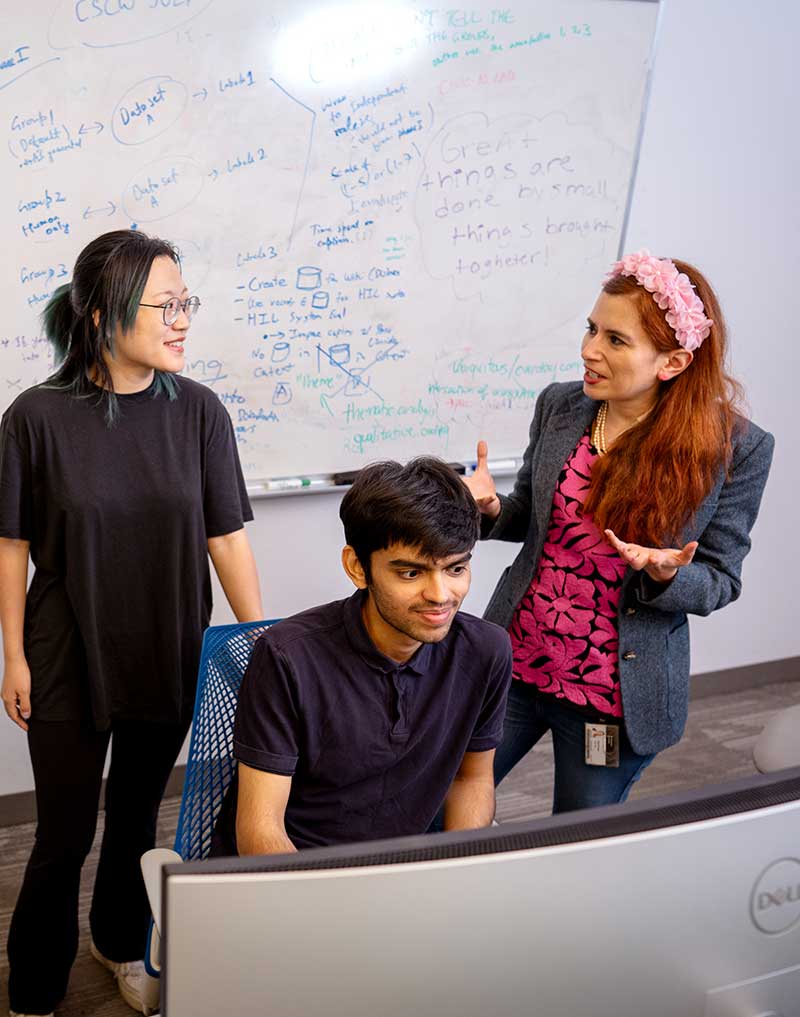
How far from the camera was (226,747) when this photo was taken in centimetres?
171

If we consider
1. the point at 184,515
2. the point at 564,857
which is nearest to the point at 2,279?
the point at 184,515

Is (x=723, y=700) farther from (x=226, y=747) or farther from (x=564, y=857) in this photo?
(x=564, y=857)

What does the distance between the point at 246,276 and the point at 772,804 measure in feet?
7.01

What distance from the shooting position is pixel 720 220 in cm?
336

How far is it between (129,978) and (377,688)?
3.44 ft

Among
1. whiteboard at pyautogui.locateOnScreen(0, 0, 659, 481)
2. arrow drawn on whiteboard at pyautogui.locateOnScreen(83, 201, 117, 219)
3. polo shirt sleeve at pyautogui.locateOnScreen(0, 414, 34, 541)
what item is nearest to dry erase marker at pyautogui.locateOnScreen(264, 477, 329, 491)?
whiteboard at pyautogui.locateOnScreen(0, 0, 659, 481)

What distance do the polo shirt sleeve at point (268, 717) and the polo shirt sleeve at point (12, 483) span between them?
22.1 inches

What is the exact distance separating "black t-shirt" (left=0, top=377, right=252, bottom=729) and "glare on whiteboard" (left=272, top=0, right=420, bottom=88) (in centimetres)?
109

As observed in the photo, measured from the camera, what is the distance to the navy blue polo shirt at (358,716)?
1.48 metres

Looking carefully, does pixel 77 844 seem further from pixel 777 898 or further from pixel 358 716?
pixel 777 898

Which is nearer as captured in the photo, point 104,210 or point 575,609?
point 575,609

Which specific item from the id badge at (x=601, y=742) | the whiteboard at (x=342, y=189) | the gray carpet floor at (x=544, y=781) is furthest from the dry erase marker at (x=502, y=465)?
the id badge at (x=601, y=742)

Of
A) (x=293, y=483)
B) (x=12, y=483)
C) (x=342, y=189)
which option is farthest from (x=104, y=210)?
(x=12, y=483)

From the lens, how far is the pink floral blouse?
188 cm
